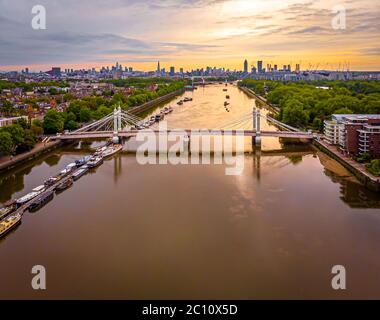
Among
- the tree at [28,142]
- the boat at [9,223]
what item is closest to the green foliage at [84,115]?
the tree at [28,142]

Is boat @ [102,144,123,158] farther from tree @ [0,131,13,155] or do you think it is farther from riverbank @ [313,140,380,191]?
riverbank @ [313,140,380,191]

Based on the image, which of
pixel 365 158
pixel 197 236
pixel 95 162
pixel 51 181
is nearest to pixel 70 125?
pixel 95 162

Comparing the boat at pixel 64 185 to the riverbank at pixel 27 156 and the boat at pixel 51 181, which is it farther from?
the riverbank at pixel 27 156

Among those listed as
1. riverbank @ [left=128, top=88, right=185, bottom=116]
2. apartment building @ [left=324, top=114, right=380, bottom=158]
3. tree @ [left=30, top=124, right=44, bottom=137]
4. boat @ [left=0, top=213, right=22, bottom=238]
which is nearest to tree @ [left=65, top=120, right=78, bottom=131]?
tree @ [left=30, top=124, right=44, bottom=137]

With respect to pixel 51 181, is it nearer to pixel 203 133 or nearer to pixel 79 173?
pixel 79 173

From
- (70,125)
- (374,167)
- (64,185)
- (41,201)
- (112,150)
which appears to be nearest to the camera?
(41,201)
